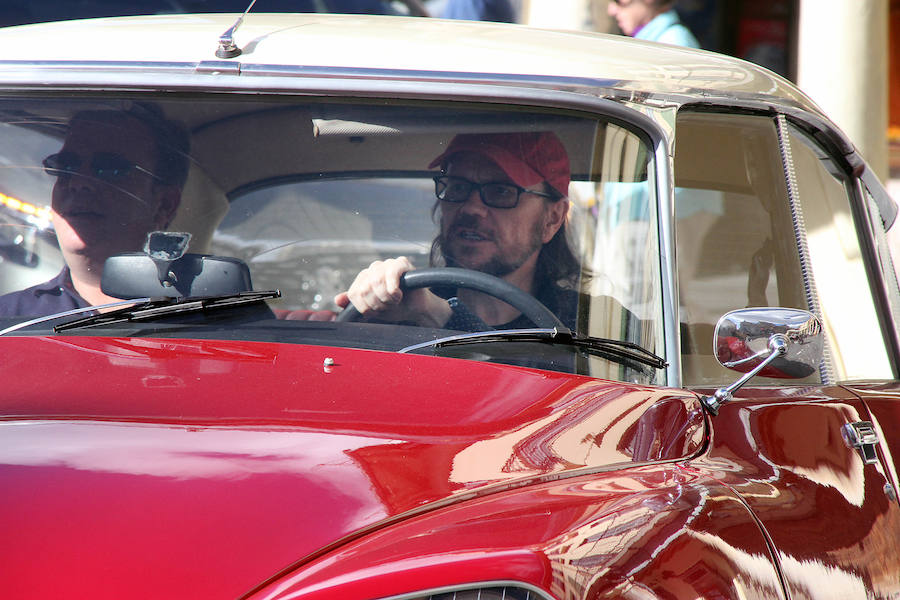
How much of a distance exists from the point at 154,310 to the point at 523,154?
0.79 m

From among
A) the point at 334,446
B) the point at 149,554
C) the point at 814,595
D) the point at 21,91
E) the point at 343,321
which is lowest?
the point at 814,595

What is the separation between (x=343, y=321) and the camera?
1.93 metres

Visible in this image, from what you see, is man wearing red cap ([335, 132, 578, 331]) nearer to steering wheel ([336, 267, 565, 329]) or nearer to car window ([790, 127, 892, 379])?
steering wheel ([336, 267, 565, 329])

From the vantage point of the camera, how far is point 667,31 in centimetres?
498

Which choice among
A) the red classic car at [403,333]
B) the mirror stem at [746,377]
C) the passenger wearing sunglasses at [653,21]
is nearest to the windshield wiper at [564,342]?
the red classic car at [403,333]

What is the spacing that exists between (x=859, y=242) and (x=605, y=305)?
48.5 inches

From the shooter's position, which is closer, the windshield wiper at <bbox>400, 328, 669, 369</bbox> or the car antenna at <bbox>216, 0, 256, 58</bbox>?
the windshield wiper at <bbox>400, 328, 669, 369</bbox>

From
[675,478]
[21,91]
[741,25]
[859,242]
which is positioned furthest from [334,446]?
[741,25]

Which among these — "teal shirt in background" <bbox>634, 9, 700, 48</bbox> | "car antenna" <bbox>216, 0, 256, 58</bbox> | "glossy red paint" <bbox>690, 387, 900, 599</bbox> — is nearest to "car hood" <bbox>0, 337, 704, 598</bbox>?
"glossy red paint" <bbox>690, 387, 900, 599</bbox>

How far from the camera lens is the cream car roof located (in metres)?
2.09

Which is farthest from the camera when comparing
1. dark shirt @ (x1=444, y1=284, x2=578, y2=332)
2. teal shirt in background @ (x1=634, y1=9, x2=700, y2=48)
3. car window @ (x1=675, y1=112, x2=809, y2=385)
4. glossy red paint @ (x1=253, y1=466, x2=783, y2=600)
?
teal shirt in background @ (x1=634, y1=9, x2=700, y2=48)

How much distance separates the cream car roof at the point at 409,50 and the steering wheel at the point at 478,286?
0.44m

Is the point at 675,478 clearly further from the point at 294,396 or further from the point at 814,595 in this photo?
the point at 294,396

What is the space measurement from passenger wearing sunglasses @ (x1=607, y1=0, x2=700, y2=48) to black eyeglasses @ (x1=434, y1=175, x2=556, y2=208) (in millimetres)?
3159
